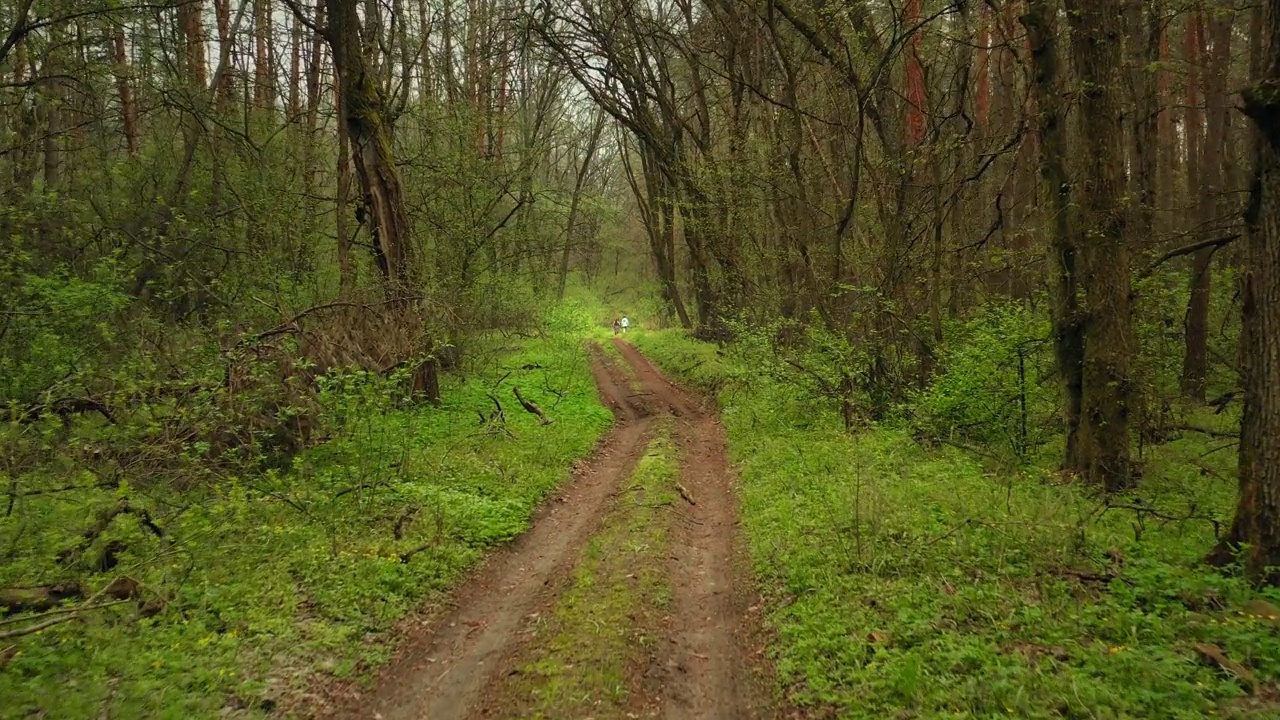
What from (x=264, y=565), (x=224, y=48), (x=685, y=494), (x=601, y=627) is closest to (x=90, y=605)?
(x=264, y=565)

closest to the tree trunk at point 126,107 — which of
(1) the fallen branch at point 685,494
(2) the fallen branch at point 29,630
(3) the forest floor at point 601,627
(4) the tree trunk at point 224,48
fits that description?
(4) the tree trunk at point 224,48

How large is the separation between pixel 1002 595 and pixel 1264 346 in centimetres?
242

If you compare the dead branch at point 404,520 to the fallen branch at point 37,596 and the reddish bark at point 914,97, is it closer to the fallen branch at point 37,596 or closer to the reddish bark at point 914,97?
the fallen branch at point 37,596

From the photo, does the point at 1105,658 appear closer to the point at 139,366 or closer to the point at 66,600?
the point at 66,600

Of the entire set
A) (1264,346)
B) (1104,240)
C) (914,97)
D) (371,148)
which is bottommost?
(1264,346)

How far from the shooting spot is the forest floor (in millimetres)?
4727

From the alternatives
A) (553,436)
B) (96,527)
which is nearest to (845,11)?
(553,436)

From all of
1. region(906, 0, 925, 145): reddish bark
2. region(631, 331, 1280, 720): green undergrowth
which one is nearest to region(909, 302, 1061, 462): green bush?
region(631, 331, 1280, 720): green undergrowth

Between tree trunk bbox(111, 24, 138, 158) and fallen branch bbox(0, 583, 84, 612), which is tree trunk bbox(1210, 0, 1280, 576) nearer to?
fallen branch bbox(0, 583, 84, 612)

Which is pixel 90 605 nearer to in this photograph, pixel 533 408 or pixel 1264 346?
pixel 1264 346

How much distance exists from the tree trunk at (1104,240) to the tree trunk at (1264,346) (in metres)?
2.67

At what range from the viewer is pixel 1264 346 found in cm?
455

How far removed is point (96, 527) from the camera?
225 inches

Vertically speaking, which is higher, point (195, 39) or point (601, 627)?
point (195, 39)
